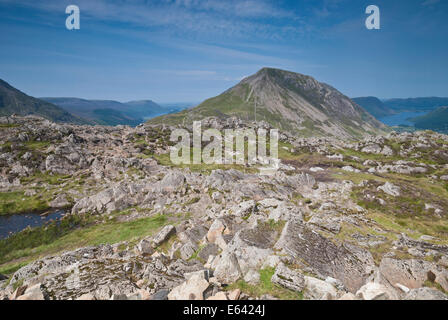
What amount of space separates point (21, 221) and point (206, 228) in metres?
45.7

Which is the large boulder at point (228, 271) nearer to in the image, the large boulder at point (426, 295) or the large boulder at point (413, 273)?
the large boulder at point (426, 295)

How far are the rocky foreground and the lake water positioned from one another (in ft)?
8.74

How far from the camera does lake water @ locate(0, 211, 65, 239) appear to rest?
41344mm

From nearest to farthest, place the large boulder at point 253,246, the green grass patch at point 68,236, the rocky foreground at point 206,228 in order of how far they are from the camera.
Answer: the rocky foreground at point 206,228, the large boulder at point 253,246, the green grass patch at point 68,236

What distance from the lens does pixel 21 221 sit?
148 ft

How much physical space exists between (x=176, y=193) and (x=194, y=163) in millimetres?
38358

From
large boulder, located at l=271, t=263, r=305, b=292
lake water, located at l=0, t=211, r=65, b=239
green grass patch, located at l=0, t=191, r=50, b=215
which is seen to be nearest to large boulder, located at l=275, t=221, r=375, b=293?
large boulder, located at l=271, t=263, r=305, b=292

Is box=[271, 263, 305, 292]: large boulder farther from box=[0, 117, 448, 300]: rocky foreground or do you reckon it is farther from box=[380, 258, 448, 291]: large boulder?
box=[380, 258, 448, 291]: large boulder

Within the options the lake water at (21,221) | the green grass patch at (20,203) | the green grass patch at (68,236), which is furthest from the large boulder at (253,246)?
the green grass patch at (20,203)

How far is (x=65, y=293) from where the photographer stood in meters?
12.6

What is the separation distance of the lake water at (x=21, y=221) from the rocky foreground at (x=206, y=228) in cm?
266

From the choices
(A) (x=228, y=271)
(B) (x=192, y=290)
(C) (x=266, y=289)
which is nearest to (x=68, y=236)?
(A) (x=228, y=271)

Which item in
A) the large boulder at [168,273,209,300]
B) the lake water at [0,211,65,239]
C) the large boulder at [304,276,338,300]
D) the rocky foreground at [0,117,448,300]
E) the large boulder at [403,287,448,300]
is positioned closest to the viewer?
the large boulder at [403,287,448,300]

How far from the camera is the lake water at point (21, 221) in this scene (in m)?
41.3
